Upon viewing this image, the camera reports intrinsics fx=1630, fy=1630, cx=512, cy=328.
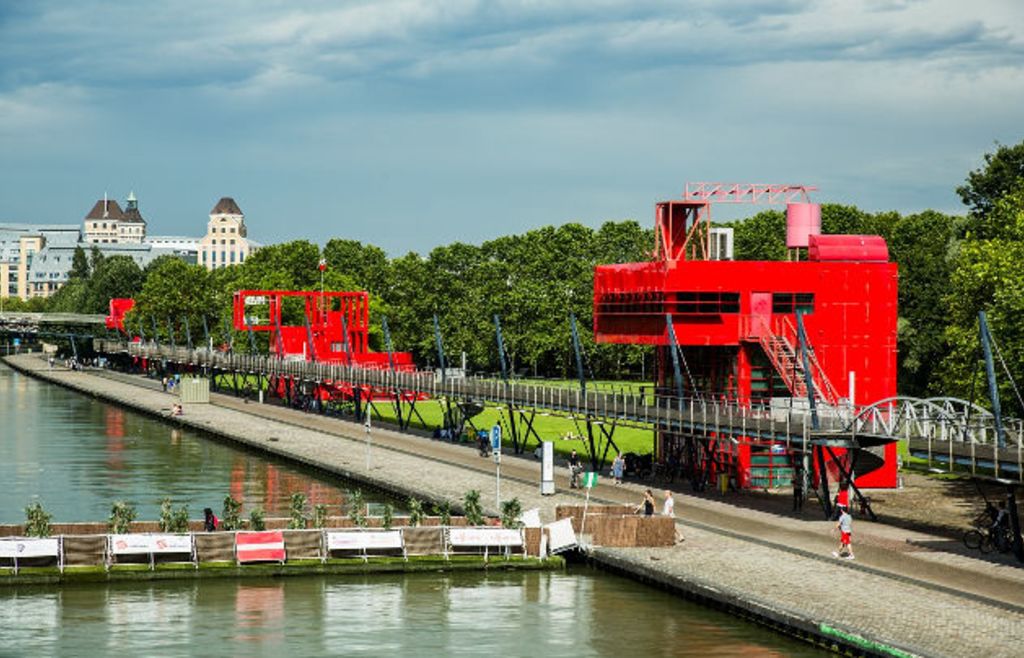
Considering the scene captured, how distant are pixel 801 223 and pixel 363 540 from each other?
1336 inches

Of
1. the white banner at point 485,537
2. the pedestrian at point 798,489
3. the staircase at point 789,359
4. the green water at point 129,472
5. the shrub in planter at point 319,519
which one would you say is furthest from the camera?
the green water at point 129,472

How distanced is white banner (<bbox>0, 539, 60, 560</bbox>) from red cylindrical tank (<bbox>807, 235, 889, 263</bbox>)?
37.6 m

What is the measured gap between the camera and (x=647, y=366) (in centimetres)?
17688

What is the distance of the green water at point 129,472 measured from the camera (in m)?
71.1

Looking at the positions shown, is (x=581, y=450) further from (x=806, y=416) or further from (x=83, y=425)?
(x=83, y=425)

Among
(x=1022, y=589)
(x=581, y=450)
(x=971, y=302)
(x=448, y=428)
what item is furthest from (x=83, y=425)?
(x=1022, y=589)

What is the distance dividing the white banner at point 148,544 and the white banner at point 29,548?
176 centimetres

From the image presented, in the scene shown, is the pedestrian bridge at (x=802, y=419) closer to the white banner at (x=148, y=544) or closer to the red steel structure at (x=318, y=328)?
the white banner at (x=148, y=544)

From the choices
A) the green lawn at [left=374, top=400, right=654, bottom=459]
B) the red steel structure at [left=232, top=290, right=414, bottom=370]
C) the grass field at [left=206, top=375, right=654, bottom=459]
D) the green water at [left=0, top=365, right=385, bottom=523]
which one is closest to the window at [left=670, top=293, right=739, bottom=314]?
the grass field at [left=206, top=375, right=654, bottom=459]

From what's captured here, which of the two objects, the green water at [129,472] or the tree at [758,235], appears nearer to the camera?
the green water at [129,472]

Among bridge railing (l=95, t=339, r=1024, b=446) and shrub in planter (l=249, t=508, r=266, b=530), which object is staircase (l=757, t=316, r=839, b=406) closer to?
bridge railing (l=95, t=339, r=1024, b=446)

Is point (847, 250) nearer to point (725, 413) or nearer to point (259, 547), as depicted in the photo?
point (725, 413)

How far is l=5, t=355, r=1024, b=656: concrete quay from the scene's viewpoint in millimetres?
39531

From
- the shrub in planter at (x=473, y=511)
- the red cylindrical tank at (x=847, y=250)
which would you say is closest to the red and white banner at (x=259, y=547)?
the shrub in planter at (x=473, y=511)
